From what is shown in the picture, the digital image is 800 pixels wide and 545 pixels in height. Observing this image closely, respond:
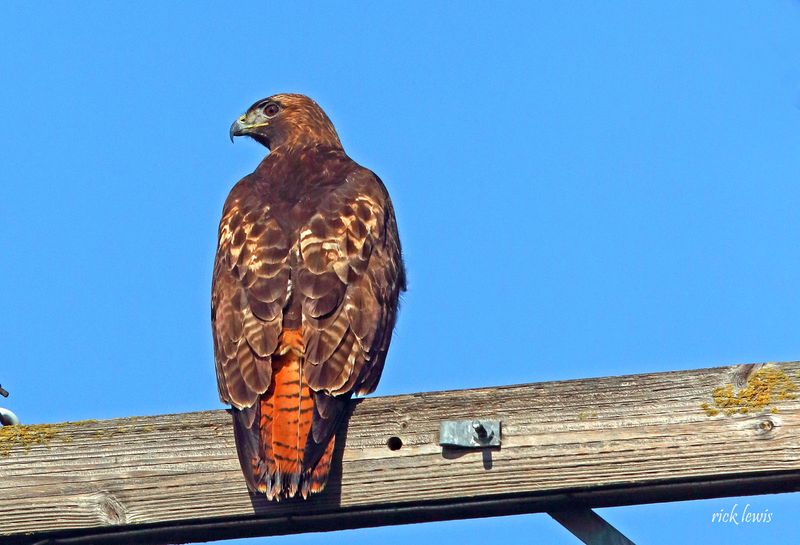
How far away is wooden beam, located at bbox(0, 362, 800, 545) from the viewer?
9.04 feet

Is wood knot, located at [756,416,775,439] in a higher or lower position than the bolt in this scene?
lower

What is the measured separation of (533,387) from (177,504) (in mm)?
906

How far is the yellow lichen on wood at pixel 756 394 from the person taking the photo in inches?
109

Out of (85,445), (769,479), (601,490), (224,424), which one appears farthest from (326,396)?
(769,479)

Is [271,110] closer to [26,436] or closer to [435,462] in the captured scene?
[26,436]

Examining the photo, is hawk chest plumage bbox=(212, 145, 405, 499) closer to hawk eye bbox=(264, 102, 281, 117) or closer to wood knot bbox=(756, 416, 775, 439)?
wood knot bbox=(756, 416, 775, 439)

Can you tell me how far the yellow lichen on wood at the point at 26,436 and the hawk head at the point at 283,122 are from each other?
4.68 meters

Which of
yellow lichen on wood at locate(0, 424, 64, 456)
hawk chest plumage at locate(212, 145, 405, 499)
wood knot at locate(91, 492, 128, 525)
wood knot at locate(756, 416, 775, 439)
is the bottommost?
wood knot at locate(756, 416, 775, 439)

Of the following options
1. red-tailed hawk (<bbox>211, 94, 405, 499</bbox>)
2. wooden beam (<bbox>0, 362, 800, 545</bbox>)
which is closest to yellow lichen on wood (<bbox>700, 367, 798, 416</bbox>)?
wooden beam (<bbox>0, 362, 800, 545</bbox>)

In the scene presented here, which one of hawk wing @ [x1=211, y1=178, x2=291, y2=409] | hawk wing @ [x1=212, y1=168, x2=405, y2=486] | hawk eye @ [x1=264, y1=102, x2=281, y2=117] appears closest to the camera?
hawk wing @ [x1=212, y1=168, x2=405, y2=486]

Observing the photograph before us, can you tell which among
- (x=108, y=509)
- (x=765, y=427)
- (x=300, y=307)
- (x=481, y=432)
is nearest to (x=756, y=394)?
(x=765, y=427)

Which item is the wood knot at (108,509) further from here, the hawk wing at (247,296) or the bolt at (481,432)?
the bolt at (481,432)

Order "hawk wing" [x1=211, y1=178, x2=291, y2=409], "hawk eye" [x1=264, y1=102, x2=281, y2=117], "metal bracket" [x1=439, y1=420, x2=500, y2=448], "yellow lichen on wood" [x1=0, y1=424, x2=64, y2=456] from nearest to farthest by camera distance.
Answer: "metal bracket" [x1=439, y1=420, x2=500, y2=448] → "yellow lichen on wood" [x1=0, y1=424, x2=64, y2=456] → "hawk wing" [x1=211, y1=178, x2=291, y2=409] → "hawk eye" [x1=264, y1=102, x2=281, y2=117]

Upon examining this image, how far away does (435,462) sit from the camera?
2879 mm
